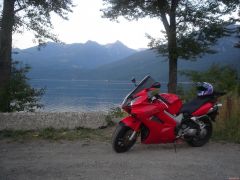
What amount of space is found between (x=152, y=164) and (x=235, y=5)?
11057 millimetres

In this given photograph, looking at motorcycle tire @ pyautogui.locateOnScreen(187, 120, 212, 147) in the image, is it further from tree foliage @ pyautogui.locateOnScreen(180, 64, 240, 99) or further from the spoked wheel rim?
tree foliage @ pyautogui.locateOnScreen(180, 64, 240, 99)

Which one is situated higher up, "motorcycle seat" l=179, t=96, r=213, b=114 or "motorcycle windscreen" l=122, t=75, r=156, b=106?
"motorcycle windscreen" l=122, t=75, r=156, b=106

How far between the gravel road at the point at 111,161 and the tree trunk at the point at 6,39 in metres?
4.59

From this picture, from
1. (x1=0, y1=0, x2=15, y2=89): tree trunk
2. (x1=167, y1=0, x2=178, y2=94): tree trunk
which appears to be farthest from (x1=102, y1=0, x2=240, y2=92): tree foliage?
(x1=0, y1=0, x2=15, y2=89): tree trunk

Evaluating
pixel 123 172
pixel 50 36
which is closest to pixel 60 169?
pixel 123 172

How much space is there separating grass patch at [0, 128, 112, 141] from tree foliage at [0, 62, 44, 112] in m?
2.11

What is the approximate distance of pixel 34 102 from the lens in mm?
11648

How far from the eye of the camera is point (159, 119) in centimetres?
627

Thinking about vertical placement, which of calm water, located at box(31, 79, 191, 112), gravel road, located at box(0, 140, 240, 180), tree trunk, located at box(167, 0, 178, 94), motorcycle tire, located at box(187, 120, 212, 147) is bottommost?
calm water, located at box(31, 79, 191, 112)

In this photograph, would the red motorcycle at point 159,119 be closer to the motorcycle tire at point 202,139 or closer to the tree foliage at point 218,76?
the motorcycle tire at point 202,139

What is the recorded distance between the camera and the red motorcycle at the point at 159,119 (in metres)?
6.09

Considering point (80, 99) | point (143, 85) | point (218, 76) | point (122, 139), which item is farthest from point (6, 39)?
point (80, 99)

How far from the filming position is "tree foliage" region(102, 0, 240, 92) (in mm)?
14031

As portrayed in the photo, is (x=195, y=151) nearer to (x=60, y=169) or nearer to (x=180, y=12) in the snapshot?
(x=60, y=169)
